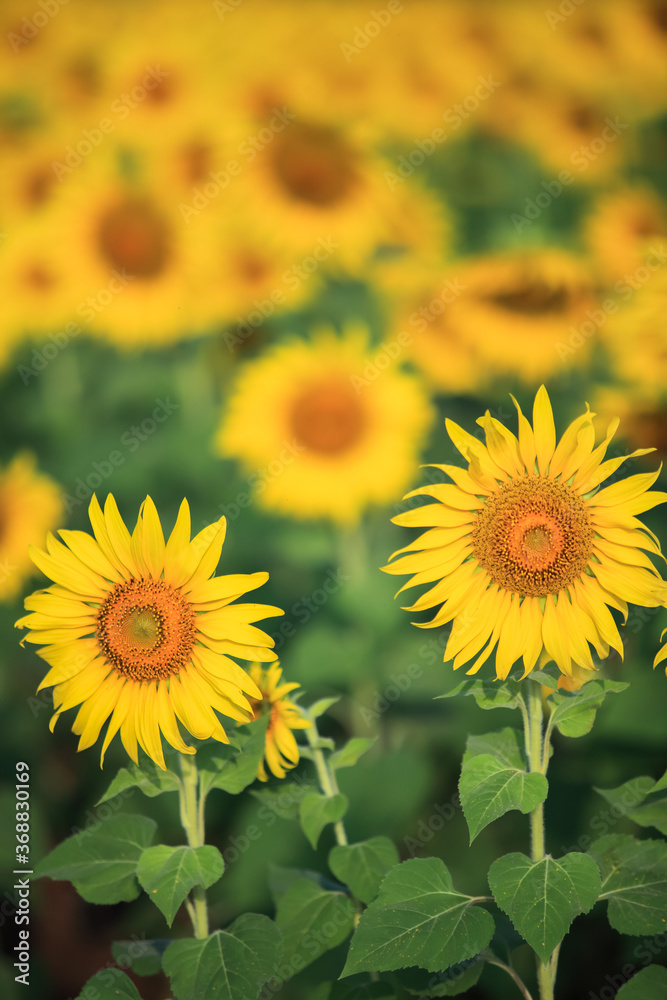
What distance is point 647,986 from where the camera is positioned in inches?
46.9

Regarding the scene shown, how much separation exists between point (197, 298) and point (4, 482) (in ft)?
2.30

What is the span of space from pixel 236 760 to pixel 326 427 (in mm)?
1221

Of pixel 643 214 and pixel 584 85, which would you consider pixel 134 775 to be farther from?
pixel 584 85

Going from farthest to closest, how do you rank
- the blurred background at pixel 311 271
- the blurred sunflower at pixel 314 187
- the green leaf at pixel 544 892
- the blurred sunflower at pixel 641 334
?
the blurred sunflower at pixel 314 187, the blurred background at pixel 311 271, the blurred sunflower at pixel 641 334, the green leaf at pixel 544 892

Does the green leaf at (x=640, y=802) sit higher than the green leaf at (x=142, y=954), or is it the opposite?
the green leaf at (x=640, y=802)

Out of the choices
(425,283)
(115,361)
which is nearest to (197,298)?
(115,361)

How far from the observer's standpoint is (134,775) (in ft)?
4.02

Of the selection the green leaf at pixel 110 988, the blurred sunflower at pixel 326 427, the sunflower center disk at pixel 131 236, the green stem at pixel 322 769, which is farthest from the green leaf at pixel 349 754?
the sunflower center disk at pixel 131 236

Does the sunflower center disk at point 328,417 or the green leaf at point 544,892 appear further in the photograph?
the sunflower center disk at point 328,417

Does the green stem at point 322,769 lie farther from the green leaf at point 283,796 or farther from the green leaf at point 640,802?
the green leaf at point 640,802

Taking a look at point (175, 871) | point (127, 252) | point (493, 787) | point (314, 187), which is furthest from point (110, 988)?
point (314, 187)

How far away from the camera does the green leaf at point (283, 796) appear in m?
1.38

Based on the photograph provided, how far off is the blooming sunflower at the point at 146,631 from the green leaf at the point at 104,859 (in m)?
0.21

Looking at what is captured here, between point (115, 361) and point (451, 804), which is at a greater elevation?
point (115, 361)
